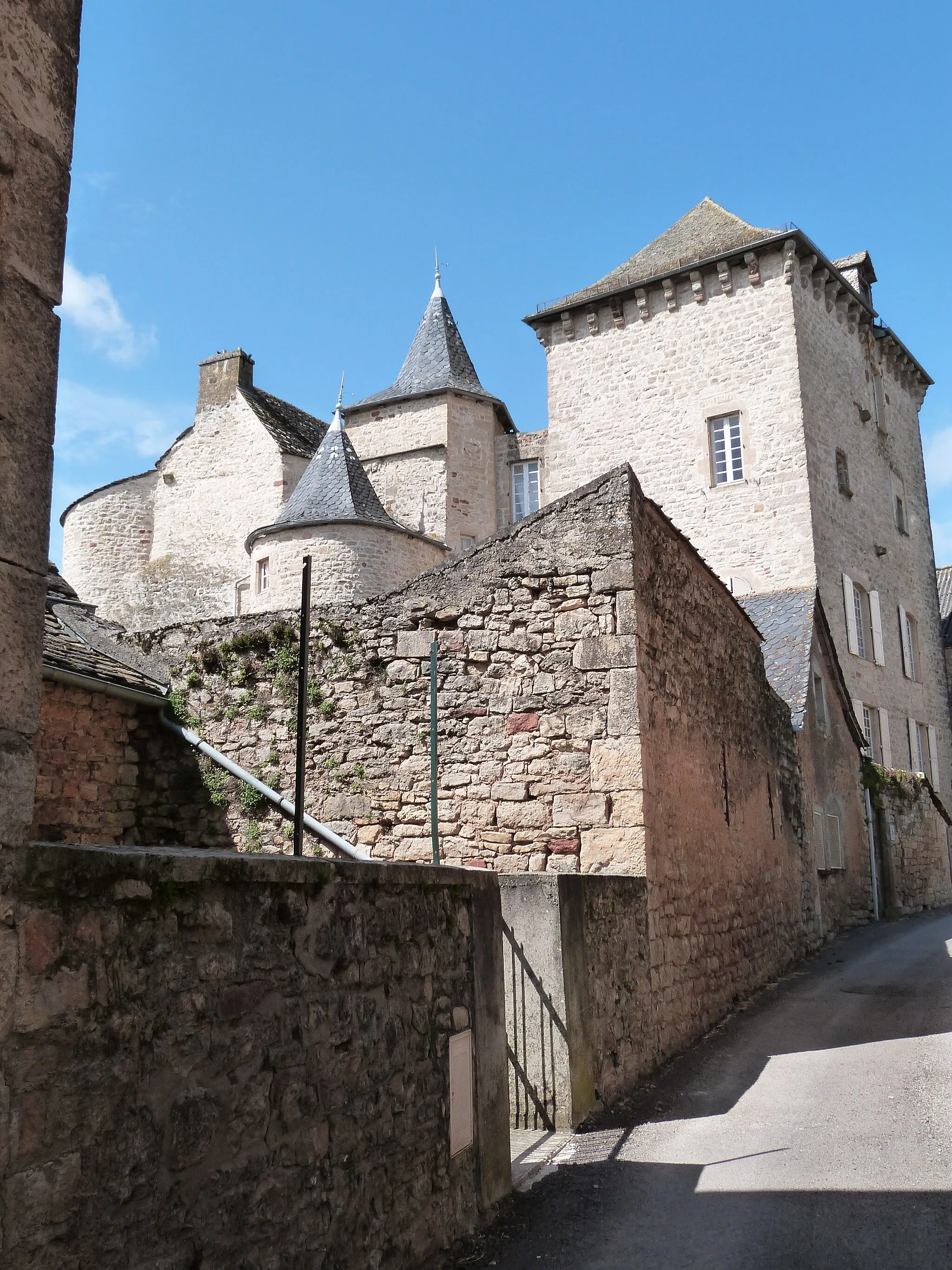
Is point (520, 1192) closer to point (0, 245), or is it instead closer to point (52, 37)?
point (0, 245)

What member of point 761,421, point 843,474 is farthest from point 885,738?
point 761,421

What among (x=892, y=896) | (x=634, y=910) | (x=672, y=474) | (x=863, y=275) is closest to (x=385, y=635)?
(x=634, y=910)

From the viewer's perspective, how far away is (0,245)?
2.49 metres

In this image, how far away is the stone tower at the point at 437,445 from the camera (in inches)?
1097

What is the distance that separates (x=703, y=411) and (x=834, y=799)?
1136 centimetres

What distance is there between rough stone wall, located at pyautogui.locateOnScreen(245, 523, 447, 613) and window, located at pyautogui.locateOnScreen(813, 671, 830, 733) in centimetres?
806

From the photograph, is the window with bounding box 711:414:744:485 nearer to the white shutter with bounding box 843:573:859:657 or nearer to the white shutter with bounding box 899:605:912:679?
the white shutter with bounding box 843:573:859:657

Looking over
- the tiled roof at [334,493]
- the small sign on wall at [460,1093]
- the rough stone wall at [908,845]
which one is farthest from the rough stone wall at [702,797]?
the tiled roof at [334,493]

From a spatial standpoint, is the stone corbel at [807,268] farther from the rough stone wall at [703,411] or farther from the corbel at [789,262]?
the rough stone wall at [703,411]

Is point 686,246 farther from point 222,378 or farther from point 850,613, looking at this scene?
point 222,378

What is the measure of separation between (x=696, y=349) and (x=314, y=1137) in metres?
24.1

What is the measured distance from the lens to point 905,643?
2792 centimetres

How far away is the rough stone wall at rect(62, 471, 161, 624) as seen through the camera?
2859 cm

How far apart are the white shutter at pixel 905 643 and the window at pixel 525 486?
965 cm
